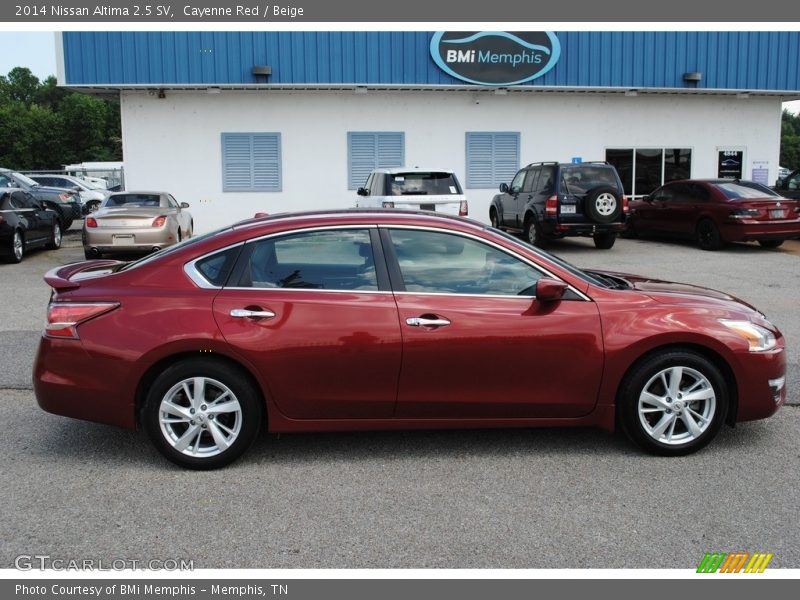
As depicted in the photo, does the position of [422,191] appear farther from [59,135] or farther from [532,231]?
[59,135]

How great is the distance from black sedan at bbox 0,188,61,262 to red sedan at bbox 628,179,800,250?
13.6m

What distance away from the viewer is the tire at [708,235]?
16406 millimetres

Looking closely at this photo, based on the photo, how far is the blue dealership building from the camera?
1911 cm

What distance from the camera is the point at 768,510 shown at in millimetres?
4148

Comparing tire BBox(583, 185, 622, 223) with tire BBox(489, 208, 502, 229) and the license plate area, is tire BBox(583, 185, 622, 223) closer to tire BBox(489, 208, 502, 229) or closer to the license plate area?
tire BBox(489, 208, 502, 229)

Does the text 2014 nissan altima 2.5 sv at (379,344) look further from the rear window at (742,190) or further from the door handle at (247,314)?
the rear window at (742,190)


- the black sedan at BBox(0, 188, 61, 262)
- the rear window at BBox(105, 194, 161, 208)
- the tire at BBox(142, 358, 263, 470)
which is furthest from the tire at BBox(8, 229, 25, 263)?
the tire at BBox(142, 358, 263, 470)

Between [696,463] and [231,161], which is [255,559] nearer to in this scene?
[696,463]

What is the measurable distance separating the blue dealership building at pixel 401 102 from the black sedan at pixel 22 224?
11.7 ft

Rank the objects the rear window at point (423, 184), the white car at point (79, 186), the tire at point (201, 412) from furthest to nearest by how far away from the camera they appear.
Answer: the white car at point (79, 186) < the rear window at point (423, 184) < the tire at point (201, 412)

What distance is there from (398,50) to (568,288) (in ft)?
52.5

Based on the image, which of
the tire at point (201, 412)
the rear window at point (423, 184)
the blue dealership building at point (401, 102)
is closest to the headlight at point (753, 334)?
the tire at point (201, 412)

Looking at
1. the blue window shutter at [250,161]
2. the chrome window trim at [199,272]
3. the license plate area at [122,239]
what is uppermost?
the blue window shutter at [250,161]

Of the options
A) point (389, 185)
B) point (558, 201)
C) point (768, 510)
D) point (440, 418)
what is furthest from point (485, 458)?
point (558, 201)
